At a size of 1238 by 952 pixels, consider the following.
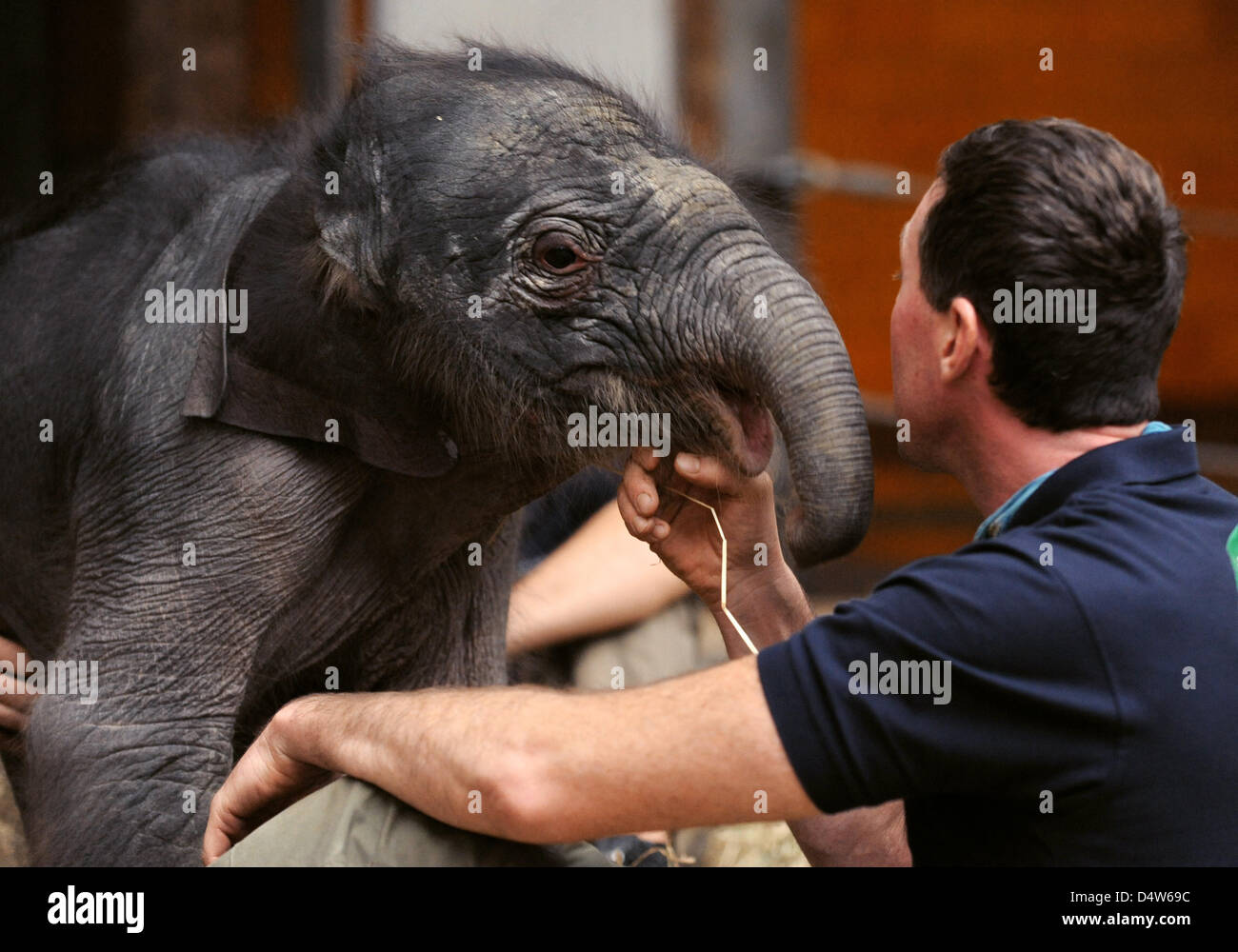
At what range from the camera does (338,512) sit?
2754mm

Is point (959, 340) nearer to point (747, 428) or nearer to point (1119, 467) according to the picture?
point (1119, 467)

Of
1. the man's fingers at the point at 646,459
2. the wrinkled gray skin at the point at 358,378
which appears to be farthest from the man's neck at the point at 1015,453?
the man's fingers at the point at 646,459

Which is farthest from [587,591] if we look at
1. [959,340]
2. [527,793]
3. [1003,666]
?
[1003,666]

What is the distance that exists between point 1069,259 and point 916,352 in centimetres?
29

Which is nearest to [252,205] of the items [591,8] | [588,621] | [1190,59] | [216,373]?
[216,373]

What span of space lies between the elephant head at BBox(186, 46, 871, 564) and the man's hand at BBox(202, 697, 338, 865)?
513 mm

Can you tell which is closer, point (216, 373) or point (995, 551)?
point (995, 551)

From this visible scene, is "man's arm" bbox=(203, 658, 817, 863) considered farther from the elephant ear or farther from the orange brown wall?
the orange brown wall

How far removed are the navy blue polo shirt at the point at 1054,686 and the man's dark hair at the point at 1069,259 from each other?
194 mm

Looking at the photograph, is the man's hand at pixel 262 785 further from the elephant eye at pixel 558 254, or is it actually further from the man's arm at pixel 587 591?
the man's arm at pixel 587 591

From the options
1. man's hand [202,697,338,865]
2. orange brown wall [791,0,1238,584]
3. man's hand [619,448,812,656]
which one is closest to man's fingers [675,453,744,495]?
man's hand [619,448,812,656]

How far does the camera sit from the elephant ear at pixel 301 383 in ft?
8.74
